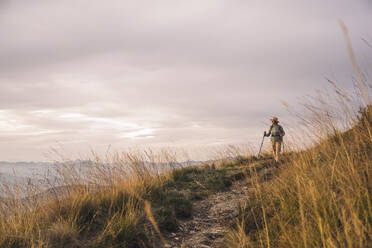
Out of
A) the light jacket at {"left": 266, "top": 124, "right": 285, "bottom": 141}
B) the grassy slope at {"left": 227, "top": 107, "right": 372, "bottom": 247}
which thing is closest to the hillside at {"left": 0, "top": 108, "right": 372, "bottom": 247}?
the grassy slope at {"left": 227, "top": 107, "right": 372, "bottom": 247}

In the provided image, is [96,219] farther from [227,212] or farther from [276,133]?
[276,133]

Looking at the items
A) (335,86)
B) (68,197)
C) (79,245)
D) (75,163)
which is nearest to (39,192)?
(68,197)

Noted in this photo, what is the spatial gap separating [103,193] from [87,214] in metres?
0.88

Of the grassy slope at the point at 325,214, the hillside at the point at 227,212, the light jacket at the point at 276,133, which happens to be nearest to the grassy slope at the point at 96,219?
the hillside at the point at 227,212

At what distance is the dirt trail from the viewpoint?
3.73m

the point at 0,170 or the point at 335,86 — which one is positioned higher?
the point at 335,86

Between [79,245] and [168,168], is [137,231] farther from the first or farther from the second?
[168,168]

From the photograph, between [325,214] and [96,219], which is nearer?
[325,214]

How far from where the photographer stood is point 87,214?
4.15 metres

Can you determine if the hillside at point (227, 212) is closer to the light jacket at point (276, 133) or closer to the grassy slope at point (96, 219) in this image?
the grassy slope at point (96, 219)

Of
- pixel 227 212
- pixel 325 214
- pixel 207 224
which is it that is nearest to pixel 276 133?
pixel 227 212

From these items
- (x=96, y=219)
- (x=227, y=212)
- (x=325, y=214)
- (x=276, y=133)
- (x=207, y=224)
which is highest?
(x=276, y=133)

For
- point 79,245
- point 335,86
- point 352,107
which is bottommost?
point 79,245

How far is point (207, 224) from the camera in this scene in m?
4.58
